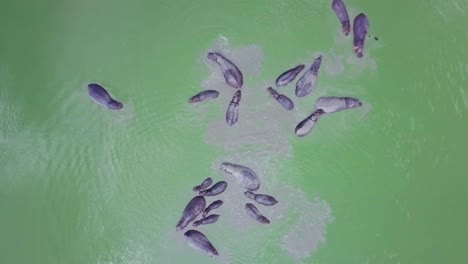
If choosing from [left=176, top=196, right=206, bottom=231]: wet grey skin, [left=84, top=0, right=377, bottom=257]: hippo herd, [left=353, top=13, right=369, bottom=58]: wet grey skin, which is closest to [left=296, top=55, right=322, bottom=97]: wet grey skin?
[left=84, top=0, right=377, bottom=257]: hippo herd

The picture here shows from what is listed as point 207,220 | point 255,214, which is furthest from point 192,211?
point 255,214

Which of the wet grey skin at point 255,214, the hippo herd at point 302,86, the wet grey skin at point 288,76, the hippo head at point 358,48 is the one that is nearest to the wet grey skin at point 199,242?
the wet grey skin at point 255,214

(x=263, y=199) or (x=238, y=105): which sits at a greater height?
(x=238, y=105)

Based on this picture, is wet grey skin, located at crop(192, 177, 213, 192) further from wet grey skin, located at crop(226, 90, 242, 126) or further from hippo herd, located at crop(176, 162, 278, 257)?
wet grey skin, located at crop(226, 90, 242, 126)

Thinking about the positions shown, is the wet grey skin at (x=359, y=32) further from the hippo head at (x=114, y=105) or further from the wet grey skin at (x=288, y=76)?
the hippo head at (x=114, y=105)

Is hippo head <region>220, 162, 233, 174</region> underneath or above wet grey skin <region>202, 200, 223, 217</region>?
above

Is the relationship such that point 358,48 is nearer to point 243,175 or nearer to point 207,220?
point 243,175
